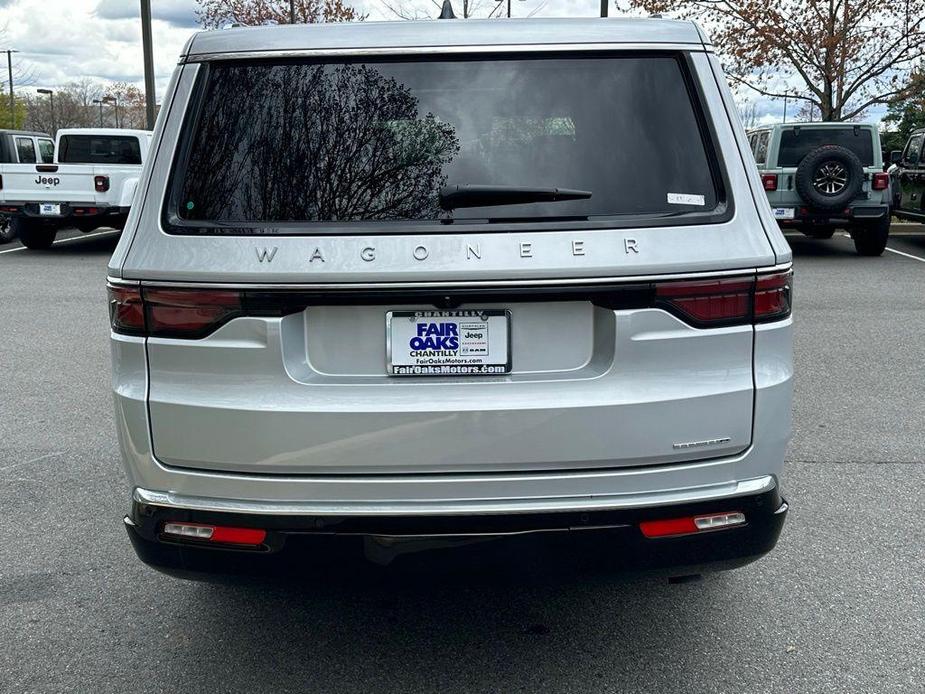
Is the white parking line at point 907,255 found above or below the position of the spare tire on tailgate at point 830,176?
below

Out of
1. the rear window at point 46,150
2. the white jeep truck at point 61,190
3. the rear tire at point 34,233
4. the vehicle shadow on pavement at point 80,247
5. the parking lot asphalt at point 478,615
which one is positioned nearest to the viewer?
the parking lot asphalt at point 478,615

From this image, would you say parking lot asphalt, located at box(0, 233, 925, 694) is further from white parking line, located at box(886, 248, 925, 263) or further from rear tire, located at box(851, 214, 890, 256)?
white parking line, located at box(886, 248, 925, 263)

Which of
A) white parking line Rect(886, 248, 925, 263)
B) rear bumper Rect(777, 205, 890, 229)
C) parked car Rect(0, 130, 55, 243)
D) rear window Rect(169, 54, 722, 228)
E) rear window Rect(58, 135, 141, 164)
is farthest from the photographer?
parked car Rect(0, 130, 55, 243)

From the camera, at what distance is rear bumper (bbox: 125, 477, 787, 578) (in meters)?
2.70

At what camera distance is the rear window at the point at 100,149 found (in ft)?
56.7

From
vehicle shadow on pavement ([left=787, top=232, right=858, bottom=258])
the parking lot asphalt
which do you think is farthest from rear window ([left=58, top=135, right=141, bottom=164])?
the parking lot asphalt

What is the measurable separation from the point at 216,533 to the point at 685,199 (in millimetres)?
1554

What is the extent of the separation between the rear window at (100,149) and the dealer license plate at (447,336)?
1553cm

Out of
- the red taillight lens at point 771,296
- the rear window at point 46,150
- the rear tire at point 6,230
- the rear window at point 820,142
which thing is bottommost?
the rear tire at point 6,230

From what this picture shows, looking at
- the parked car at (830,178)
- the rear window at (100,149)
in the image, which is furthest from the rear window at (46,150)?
the parked car at (830,178)

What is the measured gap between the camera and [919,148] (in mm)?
16047

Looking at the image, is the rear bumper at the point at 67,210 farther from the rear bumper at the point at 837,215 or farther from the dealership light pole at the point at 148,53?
the rear bumper at the point at 837,215

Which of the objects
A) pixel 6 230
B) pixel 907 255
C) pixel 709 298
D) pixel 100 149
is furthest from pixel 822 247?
pixel 709 298

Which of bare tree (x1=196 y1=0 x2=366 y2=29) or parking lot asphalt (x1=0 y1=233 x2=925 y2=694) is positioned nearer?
parking lot asphalt (x1=0 y1=233 x2=925 y2=694)
